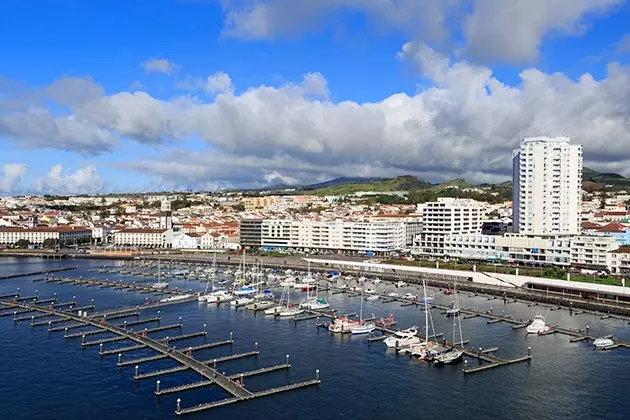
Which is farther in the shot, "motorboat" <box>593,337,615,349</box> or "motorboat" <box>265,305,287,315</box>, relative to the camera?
"motorboat" <box>265,305,287,315</box>

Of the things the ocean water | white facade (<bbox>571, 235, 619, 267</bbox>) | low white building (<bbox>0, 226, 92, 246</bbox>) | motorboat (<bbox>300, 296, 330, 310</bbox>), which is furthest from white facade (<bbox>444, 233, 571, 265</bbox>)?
low white building (<bbox>0, 226, 92, 246</bbox>)

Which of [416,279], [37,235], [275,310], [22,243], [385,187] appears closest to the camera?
[275,310]

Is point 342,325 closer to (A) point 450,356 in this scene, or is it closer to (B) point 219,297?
(A) point 450,356

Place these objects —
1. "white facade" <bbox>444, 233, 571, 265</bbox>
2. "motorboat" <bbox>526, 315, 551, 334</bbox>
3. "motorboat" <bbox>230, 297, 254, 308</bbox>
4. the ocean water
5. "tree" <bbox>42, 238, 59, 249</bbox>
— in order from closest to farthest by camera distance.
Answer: the ocean water → "motorboat" <bbox>526, 315, 551, 334</bbox> → "motorboat" <bbox>230, 297, 254, 308</bbox> → "white facade" <bbox>444, 233, 571, 265</bbox> → "tree" <bbox>42, 238, 59, 249</bbox>

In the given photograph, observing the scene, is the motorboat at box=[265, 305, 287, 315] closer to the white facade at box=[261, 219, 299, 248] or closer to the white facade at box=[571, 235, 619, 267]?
the white facade at box=[571, 235, 619, 267]

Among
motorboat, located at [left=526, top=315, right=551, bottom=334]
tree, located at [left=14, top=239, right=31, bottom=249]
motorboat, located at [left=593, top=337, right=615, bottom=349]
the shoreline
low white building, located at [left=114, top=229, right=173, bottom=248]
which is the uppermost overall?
low white building, located at [left=114, top=229, right=173, bottom=248]

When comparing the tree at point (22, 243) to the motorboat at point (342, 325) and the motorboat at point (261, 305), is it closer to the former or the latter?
the motorboat at point (261, 305)

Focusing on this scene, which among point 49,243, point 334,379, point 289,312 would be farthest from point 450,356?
point 49,243
